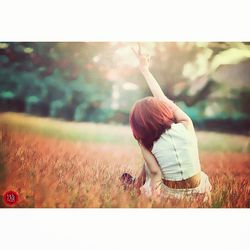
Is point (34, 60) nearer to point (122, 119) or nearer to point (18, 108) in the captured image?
point (18, 108)

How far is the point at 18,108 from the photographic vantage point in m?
3.23

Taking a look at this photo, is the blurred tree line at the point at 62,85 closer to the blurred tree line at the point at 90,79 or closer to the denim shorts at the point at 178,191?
the blurred tree line at the point at 90,79

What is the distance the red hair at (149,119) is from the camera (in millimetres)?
3178

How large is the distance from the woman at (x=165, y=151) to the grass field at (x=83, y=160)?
0.06 metres

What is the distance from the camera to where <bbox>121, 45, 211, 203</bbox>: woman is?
125 inches

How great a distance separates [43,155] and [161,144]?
33.2 inches

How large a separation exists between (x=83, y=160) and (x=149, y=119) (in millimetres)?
554

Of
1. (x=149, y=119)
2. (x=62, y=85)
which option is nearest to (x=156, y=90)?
(x=149, y=119)

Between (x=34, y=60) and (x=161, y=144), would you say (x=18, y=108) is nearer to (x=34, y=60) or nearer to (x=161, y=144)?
(x=34, y=60)

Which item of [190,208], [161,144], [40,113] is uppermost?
[40,113]

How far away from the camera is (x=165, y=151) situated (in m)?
3.18

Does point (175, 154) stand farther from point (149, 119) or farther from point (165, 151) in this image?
point (149, 119)
